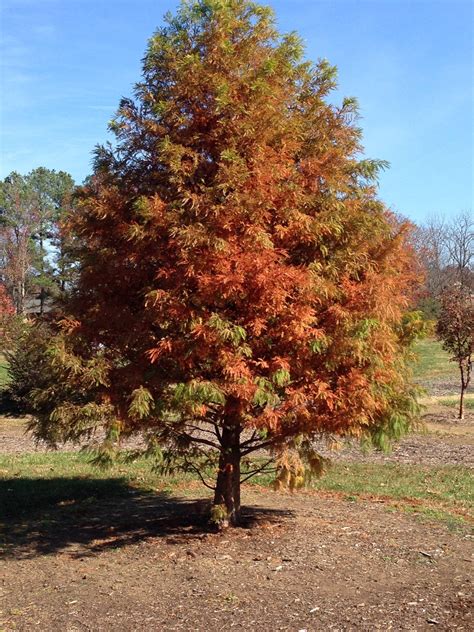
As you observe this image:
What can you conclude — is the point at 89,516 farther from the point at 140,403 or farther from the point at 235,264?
the point at 235,264

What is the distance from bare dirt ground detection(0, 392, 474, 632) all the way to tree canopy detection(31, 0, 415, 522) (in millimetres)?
967

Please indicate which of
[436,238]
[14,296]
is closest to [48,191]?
Answer: [14,296]

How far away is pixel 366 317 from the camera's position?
18.5 ft

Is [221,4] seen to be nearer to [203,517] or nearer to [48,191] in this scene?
[203,517]

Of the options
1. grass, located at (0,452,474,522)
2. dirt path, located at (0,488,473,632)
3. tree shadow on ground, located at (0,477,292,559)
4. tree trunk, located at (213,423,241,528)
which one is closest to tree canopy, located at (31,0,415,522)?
tree trunk, located at (213,423,241,528)

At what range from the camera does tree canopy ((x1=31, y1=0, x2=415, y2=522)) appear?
17.7ft

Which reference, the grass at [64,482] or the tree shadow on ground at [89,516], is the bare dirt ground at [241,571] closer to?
the tree shadow on ground at [89,516]

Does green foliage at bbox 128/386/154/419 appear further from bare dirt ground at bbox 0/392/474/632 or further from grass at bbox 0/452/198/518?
grass at bbox 0/452/198/518

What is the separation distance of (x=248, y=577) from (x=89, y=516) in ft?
10.4

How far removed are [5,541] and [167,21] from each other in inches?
218

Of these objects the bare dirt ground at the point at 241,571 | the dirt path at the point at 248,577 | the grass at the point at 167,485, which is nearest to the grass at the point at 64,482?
the grass at the point at 167,485

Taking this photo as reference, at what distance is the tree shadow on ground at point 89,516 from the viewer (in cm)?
693

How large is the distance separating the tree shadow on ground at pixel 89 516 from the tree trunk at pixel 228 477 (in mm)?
Answer: 260

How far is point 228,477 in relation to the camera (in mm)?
6930
